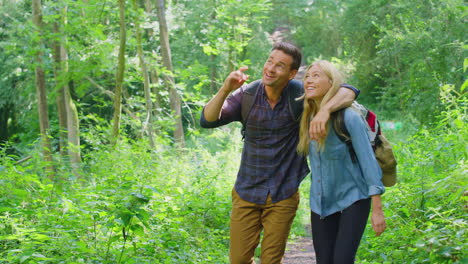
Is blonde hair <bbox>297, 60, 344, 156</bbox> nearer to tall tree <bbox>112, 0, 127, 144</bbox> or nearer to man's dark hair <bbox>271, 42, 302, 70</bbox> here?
man's dark hair <bbox>271, 42, 302, 70</bbox>

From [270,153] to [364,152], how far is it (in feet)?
2.65

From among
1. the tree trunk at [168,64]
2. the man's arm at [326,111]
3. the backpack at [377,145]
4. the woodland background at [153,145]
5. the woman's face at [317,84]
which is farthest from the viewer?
the tree trunk at [168,64]

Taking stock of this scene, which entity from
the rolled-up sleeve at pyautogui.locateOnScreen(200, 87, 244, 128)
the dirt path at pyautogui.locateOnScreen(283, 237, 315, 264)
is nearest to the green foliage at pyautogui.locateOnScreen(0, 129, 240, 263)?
the rolled-up sleeve at pyautogui.locateOnScreen(200, 87, 244, 128)

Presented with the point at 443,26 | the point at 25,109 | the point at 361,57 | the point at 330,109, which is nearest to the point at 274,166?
the point at 330,109

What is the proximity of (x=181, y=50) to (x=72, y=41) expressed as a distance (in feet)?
46.4

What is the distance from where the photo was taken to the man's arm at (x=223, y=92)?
13.0 ft

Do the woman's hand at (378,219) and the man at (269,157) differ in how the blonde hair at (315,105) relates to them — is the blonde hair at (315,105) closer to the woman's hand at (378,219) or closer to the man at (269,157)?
the man at (269,157)

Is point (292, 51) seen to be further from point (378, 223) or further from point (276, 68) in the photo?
point (378, 223)

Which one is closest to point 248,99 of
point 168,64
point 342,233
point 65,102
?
point 342,233

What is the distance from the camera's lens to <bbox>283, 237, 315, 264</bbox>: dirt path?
7.74 meters

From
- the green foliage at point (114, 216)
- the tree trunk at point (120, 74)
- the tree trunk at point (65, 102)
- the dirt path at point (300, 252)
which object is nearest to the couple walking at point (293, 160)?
the green foliage at point (114, 216)

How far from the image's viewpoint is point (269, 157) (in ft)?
13.5

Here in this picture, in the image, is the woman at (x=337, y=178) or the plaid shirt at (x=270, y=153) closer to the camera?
the woman at (x=337, y=178)

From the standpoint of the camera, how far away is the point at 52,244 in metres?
4.41
